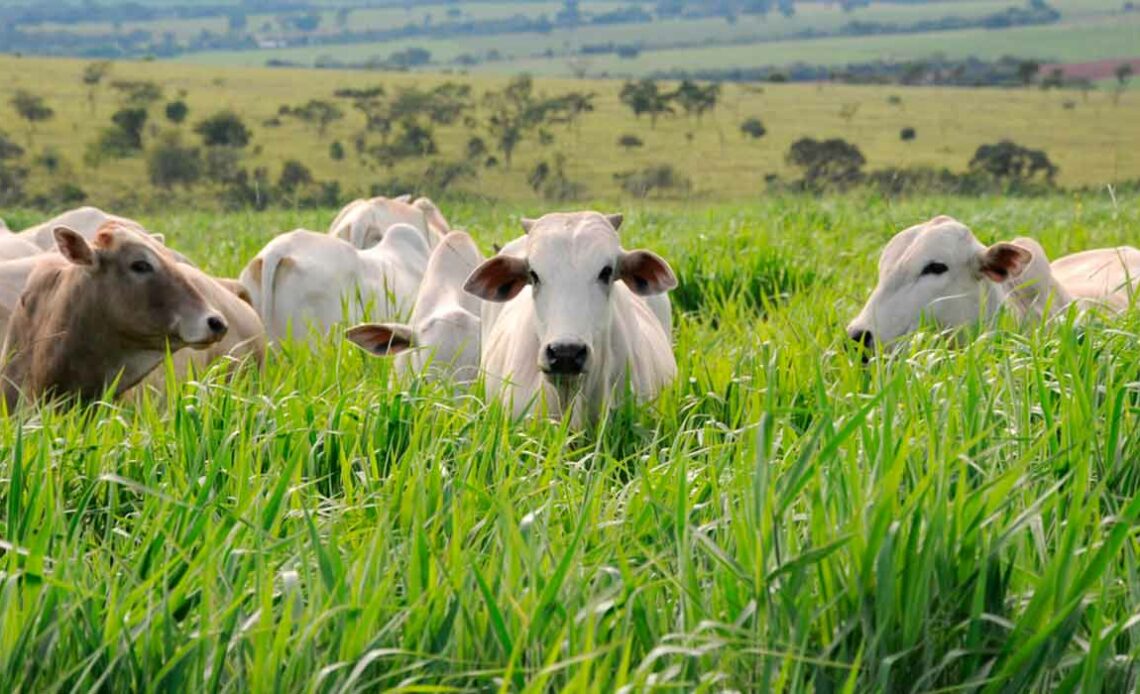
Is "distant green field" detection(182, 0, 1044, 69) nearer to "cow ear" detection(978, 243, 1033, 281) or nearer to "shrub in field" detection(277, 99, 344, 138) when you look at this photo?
"shrub in field" detection(277, 99, 344, 138)

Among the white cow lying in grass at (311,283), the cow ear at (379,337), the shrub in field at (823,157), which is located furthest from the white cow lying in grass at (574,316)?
the shrub in field at (823,157)

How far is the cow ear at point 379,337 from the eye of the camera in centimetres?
604

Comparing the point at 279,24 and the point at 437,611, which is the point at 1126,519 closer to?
the point at 437,611

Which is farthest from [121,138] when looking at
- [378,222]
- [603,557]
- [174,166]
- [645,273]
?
[603,557]

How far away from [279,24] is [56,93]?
10416 centimetres

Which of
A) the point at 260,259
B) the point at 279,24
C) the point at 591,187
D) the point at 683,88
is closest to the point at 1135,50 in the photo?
the point at 683,88

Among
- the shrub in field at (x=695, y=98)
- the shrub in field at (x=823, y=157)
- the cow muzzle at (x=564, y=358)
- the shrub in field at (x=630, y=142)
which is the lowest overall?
the shrub in field at (x=630, y=142)

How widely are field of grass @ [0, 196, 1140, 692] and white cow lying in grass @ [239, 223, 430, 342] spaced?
3779 millimetres

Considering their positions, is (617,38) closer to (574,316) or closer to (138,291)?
(138,291)

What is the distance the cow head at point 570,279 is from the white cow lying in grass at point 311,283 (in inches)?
96.3

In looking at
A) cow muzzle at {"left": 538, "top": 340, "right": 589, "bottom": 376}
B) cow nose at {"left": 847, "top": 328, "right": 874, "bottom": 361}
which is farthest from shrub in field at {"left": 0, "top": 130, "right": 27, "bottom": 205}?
cow muzzle at {"left": 538, "top": 340, "right": 589, "bottom": 376}

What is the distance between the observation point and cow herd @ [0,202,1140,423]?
5.39m

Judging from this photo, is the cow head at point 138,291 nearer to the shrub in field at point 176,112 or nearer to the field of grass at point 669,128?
the field of grass at point 669,128

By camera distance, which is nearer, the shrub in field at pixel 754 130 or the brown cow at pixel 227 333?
the brown cow at pixel 227 333
